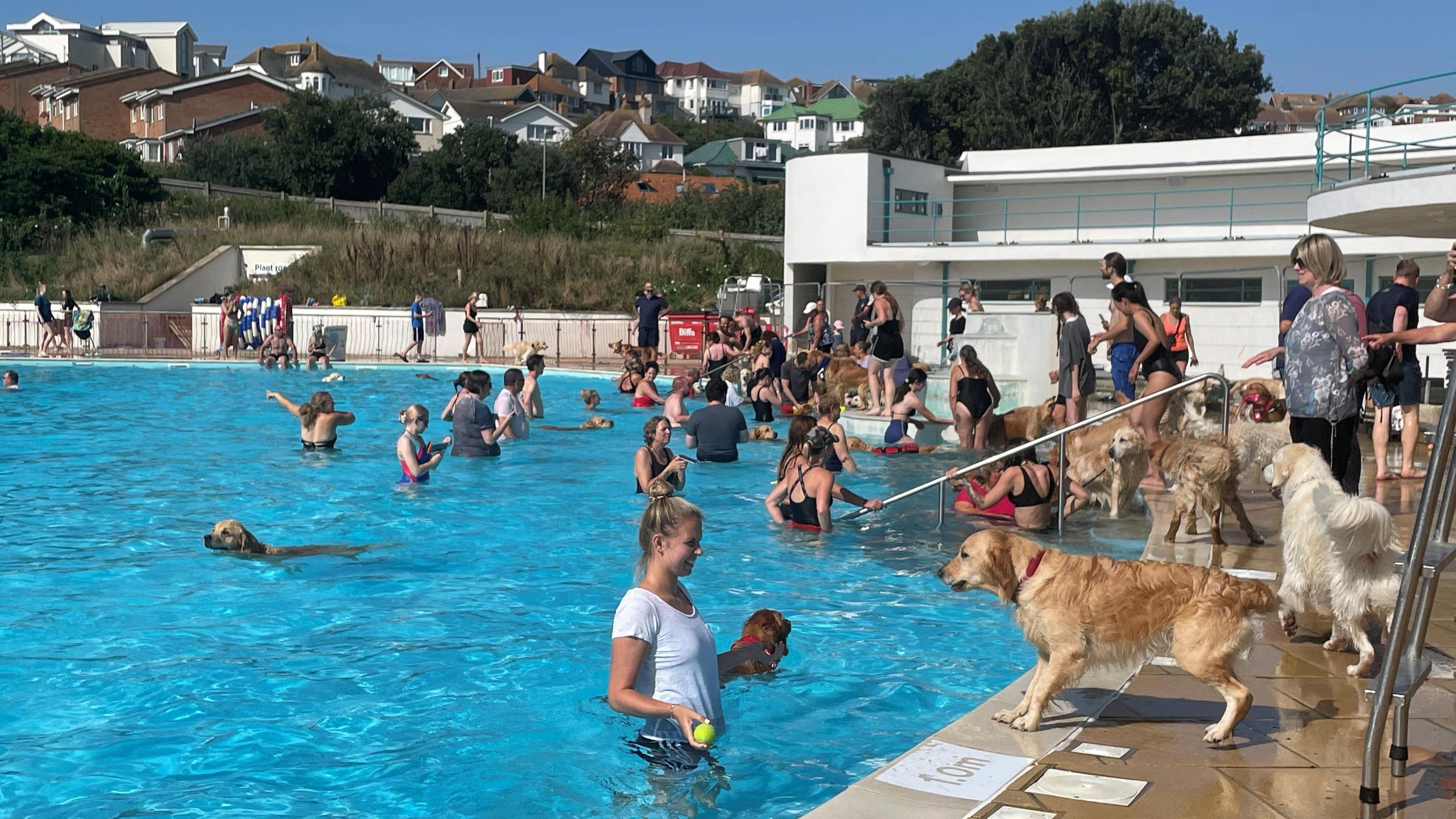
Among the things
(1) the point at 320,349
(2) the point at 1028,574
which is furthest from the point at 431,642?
(1) the point at 320,349

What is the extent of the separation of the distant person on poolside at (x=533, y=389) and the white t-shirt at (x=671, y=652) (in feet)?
38.5

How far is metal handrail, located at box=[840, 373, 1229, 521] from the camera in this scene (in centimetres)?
855

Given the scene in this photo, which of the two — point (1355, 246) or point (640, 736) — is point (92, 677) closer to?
point (640, 736)

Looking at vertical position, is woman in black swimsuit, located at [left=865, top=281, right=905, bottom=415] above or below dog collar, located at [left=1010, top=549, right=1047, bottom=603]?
above

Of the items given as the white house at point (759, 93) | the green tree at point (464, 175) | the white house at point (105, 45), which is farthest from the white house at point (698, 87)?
the green tree at point (464, 175)

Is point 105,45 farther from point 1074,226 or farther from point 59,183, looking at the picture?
point 1074,226

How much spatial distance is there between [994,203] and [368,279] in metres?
18.5

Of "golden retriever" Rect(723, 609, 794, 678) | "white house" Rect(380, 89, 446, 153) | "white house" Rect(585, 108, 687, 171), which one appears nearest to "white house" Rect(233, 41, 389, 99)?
"white house" Rect(380, 89, 446, 153)

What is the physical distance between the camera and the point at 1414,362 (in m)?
10.4

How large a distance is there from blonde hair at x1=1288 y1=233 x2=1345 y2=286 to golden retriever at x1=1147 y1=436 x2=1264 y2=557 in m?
1.83

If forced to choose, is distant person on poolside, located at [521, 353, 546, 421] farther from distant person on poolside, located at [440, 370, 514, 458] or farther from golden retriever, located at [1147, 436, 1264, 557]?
golden retriever, located at [1147, 436, 1264, 557]

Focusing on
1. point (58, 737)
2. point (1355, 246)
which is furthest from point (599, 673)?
point (1355, 246)

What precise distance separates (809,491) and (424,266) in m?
29.4

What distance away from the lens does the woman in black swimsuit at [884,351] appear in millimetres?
16297
